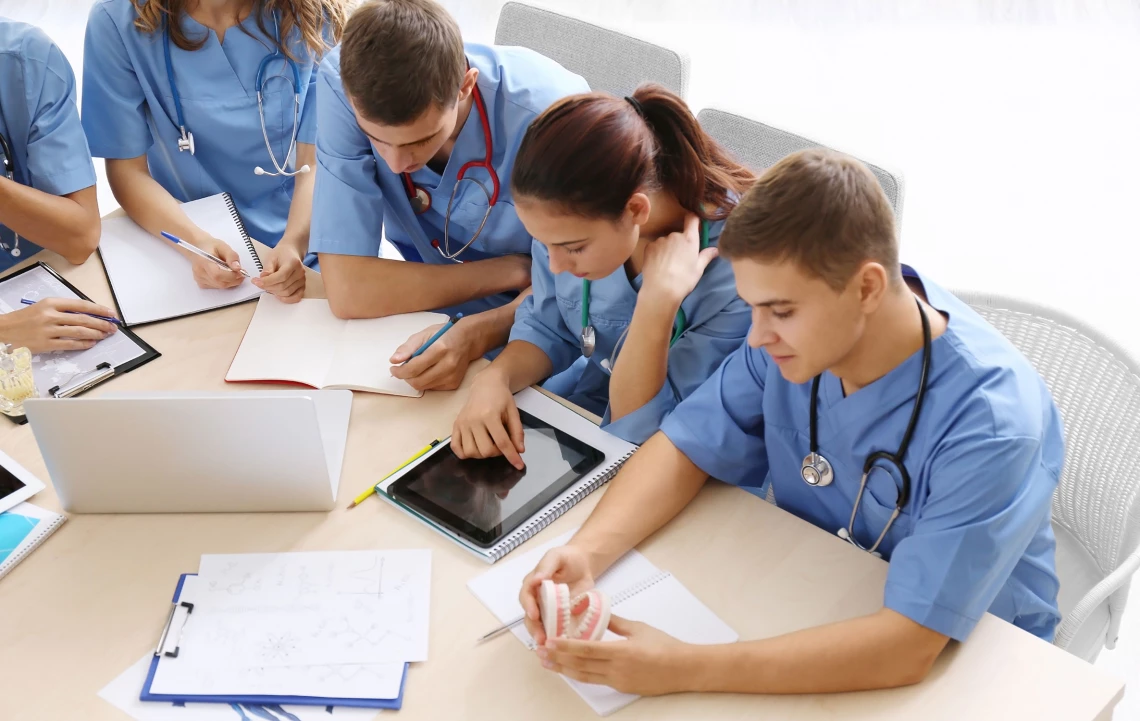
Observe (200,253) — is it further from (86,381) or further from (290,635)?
(290,635)

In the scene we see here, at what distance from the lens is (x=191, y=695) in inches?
40.3

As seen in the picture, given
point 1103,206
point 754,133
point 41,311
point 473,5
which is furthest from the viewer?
point 473,5

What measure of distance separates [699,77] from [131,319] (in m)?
2.77

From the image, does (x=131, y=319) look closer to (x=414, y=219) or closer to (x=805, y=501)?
(x=414, y=219)

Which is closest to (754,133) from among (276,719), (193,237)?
(193,237)

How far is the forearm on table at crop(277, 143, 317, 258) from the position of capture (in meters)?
1.88

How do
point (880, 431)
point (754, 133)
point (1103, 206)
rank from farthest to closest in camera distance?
point (1103, 206) → point (754, 133) → point (880, 431)

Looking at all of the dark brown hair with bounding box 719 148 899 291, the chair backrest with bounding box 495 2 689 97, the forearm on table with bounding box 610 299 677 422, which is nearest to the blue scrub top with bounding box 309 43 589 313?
the chair backrest with bounding box 495 2 689 97

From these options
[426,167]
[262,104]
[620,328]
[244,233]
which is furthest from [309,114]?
[620,328]

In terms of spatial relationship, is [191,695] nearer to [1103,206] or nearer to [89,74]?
[89,74]

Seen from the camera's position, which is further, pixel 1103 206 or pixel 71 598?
pixel 1103 206

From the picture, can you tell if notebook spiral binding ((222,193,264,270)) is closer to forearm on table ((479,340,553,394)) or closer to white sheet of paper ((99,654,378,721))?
forearm on table ((479,340,553,394))

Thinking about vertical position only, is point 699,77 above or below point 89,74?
below

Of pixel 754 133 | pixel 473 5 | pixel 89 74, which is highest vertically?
pixel 754 133
